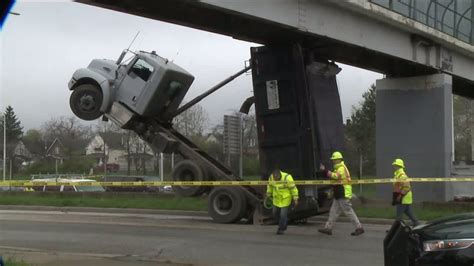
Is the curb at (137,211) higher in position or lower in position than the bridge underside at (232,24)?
lower

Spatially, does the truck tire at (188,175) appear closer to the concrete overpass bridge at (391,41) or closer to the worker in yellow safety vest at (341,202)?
the concrete overpass bridge at (391,41)

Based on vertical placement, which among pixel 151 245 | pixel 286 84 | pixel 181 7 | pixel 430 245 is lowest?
pixel 151 245

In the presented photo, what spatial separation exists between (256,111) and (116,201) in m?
Answer: 8.64

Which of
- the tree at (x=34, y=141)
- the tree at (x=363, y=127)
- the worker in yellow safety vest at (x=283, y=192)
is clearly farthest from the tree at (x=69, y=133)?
the worker in yellow safety vest at (x=283, y=192)

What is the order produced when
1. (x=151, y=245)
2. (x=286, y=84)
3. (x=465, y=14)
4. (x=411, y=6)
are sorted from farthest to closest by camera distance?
(x=465, y=14), (x=411, y=6), (x=286, y=84), (x=151, y=245)

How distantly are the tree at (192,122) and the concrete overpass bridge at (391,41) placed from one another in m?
31.4

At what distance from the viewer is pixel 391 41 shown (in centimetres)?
1914

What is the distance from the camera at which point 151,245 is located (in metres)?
11.0

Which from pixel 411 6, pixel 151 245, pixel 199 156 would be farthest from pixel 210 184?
pixel 411 6

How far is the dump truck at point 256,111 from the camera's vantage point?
1481 cm

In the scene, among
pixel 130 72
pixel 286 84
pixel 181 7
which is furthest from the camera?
pixel 130 72

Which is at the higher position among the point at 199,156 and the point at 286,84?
the point at 286,84

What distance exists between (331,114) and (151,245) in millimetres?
6781

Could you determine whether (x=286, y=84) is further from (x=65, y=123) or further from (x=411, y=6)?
(x=65, y=123)
